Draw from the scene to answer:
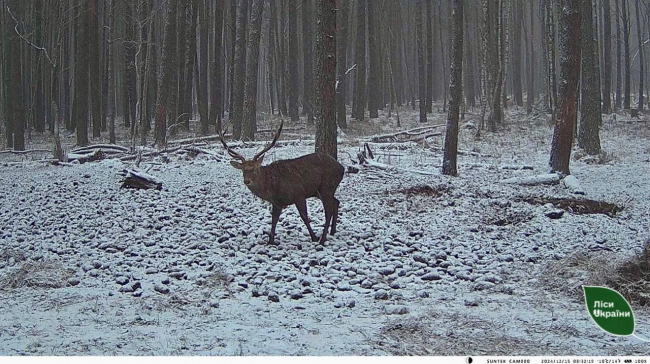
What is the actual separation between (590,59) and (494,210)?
910 cm

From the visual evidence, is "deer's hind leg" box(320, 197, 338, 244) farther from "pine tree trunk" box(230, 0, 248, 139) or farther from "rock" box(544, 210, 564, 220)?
"pine tree trunk" box(230, 0, 248, 139)

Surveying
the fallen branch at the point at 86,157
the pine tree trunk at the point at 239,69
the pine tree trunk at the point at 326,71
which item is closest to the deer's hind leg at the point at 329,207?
the pine tree trunk at the point at 326,71

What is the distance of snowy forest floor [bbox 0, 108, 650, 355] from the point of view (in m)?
4.05

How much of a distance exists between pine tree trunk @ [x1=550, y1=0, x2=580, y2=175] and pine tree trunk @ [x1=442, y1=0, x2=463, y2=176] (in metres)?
1.78

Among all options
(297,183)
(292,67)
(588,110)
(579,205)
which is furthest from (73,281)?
(292,67)

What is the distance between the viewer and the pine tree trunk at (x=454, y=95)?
11.5 meters

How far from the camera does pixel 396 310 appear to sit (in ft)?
15.8

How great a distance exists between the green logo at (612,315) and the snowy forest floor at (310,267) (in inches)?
2.7

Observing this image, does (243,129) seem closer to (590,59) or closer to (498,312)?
(590,59)

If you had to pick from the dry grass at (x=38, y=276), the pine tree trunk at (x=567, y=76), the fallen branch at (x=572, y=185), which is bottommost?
the dry grass at (x=38, y=276)

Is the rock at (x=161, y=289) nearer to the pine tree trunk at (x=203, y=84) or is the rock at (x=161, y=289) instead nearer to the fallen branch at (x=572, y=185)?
the fallen branch at (x=572, y=185)

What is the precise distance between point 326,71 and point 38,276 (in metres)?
5.42

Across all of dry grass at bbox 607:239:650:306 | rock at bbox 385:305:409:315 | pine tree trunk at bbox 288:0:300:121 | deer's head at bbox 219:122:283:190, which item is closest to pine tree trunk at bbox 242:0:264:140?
pine tree trunk at bbox 288:0:300:121

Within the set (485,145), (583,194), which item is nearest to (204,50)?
(485,145)
